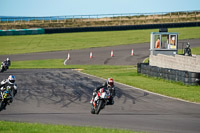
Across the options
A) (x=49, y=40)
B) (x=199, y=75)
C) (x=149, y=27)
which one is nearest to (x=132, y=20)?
(x=149, y=27)

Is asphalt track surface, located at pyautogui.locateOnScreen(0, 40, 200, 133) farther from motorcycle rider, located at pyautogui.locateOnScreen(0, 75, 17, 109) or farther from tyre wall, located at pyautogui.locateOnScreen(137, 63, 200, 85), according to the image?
tyre wall, located at pyautogui.locateOnScreen(137, 63, 200, 85)

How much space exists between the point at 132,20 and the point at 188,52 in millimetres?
46374

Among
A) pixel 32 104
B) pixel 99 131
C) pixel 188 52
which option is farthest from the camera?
pixel 188 52

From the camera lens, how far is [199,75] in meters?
22.6

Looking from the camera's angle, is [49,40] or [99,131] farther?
[49,40]

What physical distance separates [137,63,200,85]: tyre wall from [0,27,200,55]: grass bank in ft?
92.1

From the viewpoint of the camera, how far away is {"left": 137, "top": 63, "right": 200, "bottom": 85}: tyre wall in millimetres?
22942

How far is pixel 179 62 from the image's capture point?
27.7 meters

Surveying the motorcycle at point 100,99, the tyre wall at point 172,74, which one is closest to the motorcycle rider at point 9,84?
the motorcycle at point 100,99

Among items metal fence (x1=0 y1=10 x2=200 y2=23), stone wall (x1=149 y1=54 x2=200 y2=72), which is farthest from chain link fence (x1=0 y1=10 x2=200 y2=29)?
stone wall (x1=149 y1=54 x2=200 y2=72)

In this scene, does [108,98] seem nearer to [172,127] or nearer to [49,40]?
[172,127]

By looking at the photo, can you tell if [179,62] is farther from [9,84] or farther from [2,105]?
[2,105]

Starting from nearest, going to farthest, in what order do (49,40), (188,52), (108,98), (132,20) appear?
1. (108,98)
2. (188,52)
3. (49,40)
4. (132,20)

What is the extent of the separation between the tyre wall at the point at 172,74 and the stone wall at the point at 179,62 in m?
1.45
